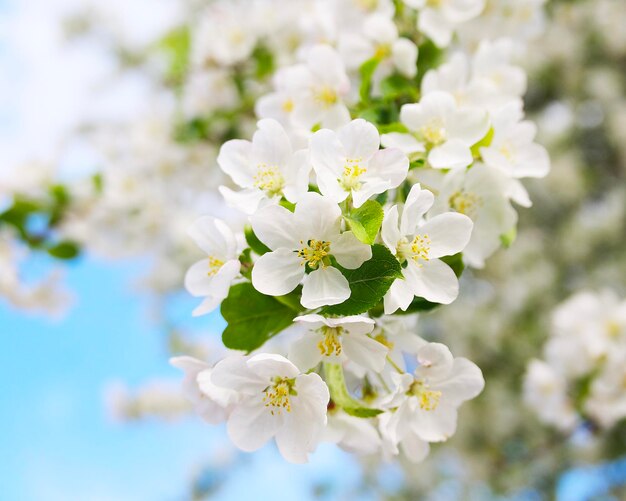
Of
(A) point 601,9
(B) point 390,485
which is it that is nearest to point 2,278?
(A) point 601,9

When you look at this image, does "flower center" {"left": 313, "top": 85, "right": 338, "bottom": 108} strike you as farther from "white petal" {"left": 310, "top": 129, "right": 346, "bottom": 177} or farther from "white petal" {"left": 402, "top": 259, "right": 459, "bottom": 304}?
"white petal" {"left": 402, "top": 259, "right": 459, "bottom": 304}

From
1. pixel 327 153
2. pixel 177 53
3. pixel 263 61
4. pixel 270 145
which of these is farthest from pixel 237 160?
pixel 177 53

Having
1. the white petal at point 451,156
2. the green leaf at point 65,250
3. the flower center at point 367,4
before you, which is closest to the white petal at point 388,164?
the white petal at point 451,156

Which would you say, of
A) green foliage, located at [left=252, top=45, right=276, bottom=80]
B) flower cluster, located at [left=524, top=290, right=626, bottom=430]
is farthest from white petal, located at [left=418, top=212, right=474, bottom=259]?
green foliage, located at [left=252, top=45, right=276, bottom=80]

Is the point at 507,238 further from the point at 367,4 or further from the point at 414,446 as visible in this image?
the point at 367,4

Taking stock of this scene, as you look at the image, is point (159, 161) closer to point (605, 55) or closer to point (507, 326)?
point (507, 326)

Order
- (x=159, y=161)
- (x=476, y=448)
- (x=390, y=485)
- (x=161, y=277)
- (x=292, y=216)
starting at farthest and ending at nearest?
(x=390, y=485)
(x=161, y=277)
(x=476, y=448)
(x=159, y=161)
(x=292, y=216)

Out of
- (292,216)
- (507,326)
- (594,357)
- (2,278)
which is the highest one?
(292,216)
